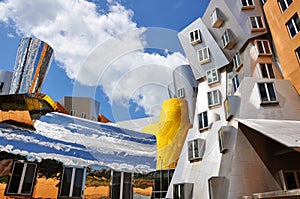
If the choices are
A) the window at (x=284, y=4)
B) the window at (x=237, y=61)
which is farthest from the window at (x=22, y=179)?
the window at (x=284, y=4)

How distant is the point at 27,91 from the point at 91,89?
2.08 meters

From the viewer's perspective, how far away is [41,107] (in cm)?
789

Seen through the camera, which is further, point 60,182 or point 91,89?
point 91,89

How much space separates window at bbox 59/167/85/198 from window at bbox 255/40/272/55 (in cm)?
1041

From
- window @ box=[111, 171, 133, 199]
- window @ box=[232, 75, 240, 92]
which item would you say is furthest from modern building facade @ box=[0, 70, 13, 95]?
window @ box=[232, 75, 240, 92]

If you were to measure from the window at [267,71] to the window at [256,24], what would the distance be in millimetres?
2157

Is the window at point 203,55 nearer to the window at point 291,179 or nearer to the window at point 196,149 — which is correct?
the window at point 196,149

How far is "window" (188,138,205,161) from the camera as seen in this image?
1239cm

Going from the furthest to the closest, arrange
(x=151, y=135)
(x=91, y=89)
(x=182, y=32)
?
(x=182, y=32) → (x=151, y=135) → (x=91, y=89)

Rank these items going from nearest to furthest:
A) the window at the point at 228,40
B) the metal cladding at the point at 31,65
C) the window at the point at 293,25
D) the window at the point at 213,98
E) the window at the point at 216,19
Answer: the metal cladding at the point at 31,65 → the window at the point at 293,25 → the window at the point at 228,40 → the window at the point at 213,98 → the window at the point at 216,19

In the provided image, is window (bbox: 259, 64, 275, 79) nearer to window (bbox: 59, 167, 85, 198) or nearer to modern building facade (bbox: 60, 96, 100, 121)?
window (bbox: 59, 167, 85, 198)

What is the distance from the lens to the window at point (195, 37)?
16.1 metres

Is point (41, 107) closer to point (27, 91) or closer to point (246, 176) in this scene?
point (27, 91)

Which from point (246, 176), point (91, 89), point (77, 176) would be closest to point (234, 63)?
point (246, 176)
